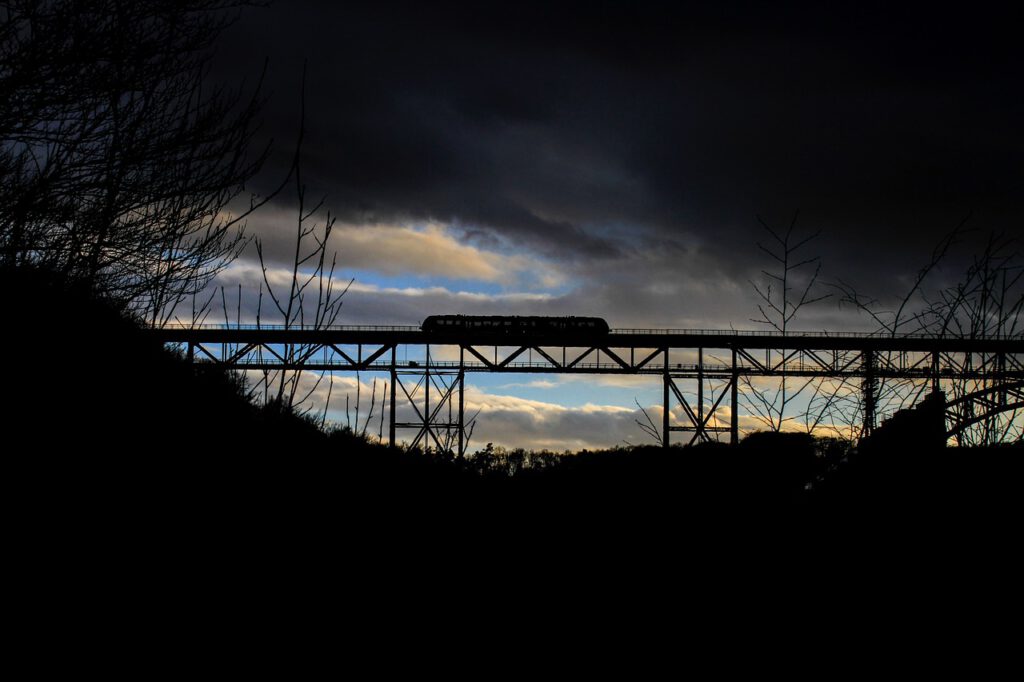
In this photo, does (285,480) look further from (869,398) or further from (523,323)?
(523,323)

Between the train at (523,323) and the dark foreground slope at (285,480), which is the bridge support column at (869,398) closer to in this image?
the dark foreground slope at (285,480)

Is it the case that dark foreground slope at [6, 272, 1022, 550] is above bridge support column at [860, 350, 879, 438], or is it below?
below

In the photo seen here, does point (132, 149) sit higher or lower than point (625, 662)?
higher

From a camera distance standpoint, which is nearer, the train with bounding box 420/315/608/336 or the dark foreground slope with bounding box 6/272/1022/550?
the dark foreground slope with bounding box 6/272/1022/550

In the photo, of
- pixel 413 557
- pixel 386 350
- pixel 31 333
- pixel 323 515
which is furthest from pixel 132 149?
pixel 386 350

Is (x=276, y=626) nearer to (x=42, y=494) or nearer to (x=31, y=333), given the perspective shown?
(x=42, y=494)

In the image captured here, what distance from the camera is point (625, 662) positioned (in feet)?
12.4

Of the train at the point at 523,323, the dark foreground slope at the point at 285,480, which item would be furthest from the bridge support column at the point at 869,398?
the train at the point at 523,323

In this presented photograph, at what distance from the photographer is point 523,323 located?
33031 millimetres

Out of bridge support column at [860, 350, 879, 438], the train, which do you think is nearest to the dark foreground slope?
bridge support column at [860, 350, 879, 438]

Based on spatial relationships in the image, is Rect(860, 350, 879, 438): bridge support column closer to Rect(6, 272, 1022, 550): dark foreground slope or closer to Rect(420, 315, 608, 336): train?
Rect(6, 272, 1022, 550): dark foreground slope

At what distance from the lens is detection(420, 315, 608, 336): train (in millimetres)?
31875

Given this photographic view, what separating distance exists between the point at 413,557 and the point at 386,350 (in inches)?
→ 917

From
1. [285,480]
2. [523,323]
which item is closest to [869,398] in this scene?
[285,480]
